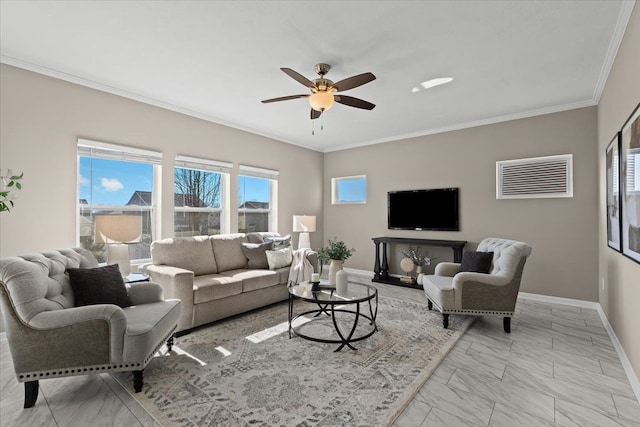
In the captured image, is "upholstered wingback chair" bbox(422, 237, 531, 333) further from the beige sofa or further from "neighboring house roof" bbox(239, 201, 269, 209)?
"neighboring house roof" bbox(239, 201, 269, 209)

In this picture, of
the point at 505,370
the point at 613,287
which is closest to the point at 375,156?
the point at 613,287

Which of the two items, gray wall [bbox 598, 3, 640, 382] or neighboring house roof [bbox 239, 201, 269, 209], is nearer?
gray wall [bbox 598, 3, 640, 382]

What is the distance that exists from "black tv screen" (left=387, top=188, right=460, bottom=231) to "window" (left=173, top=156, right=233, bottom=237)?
3.04m

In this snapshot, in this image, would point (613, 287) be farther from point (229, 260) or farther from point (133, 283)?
point (133, 283)

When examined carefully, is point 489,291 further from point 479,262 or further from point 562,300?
point 562,300

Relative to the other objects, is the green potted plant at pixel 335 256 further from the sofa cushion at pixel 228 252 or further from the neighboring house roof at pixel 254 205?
the neighboring house roof at pixel 254 205

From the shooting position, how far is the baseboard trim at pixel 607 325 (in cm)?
218

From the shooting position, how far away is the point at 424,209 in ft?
17.8

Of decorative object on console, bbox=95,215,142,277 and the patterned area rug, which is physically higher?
decorative object on console, bbox=95,215,142,277

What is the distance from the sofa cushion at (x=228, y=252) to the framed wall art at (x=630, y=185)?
12.9 ft

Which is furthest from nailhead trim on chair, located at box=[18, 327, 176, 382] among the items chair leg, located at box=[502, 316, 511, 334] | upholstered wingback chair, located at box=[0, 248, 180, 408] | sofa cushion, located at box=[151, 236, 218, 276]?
chair leg, located at box=[502, 316, 511, 334]

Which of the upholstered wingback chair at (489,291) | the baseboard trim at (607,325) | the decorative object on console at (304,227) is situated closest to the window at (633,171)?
the upholstered wingback chair at (489,291)

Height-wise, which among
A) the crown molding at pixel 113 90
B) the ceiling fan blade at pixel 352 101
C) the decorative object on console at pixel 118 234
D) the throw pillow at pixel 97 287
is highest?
the crown molding at pixel 113 90

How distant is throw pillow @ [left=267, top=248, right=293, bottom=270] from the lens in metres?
4.17
